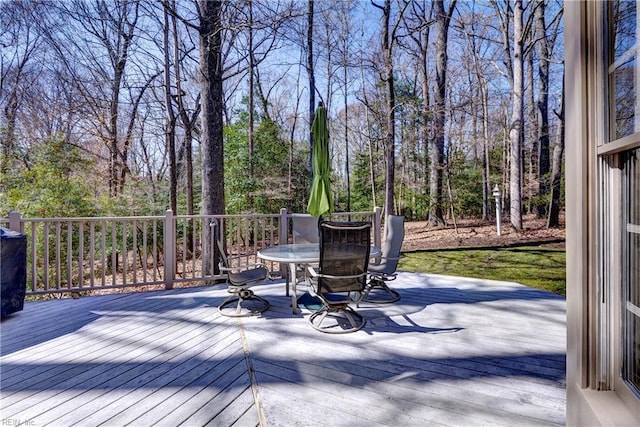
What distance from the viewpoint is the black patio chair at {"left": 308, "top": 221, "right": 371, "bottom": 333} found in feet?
9.97

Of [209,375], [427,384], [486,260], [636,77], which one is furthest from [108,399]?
[486,260]

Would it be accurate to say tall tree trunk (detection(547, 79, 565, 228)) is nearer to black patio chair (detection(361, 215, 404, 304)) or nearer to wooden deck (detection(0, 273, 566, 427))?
wooden deck (detection(0, 273, 566, 427))

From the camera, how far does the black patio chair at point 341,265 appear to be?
9.97ft

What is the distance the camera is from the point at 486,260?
260 inches

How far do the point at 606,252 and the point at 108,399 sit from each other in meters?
2.85

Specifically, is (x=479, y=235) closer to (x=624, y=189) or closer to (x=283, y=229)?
(x=283, y=229)

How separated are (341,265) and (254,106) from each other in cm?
1182

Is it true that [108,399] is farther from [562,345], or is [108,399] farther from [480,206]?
[480,206]

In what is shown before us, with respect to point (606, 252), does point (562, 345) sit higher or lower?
lower

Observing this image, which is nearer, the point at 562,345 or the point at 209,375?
the point at 209,375

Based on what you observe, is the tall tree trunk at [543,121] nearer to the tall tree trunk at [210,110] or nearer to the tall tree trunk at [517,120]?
the tall tree trunk at [517,120]

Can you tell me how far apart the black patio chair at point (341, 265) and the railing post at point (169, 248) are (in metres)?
2.54

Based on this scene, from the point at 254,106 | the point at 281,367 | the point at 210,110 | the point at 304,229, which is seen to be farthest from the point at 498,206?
the point at 254,106

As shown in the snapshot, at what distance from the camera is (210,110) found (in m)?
5.80
